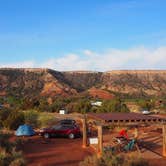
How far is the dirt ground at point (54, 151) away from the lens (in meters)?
17.6

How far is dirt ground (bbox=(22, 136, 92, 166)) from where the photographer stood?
17588mm

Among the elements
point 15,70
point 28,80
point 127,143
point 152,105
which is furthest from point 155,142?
point 15,70

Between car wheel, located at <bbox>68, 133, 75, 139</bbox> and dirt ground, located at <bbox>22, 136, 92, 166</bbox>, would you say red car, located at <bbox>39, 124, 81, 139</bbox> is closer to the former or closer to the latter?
car wheel, located at <bbox>68, 133, 75, 139</bbox>

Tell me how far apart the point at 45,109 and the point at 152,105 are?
1865cm

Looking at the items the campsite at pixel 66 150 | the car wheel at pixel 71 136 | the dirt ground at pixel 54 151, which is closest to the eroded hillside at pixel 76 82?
the car wheel at pixel 71 136

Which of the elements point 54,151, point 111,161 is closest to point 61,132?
point 54,151

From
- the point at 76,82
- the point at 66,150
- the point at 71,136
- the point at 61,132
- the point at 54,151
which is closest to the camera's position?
Answer: the point at 54,151

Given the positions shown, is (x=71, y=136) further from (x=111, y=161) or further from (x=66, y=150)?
(x=111, y=161)

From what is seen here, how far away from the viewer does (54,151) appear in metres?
21.0

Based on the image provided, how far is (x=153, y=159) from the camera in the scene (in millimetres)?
18156

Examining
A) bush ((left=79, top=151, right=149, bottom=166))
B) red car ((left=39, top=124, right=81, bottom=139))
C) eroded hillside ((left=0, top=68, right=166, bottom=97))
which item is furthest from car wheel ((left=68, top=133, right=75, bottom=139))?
eroded hillside ((left=0, top=68, right=166, bottom=97))

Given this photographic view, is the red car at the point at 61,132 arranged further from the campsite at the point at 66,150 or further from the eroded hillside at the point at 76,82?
the eroded hillside at the point at 76,82

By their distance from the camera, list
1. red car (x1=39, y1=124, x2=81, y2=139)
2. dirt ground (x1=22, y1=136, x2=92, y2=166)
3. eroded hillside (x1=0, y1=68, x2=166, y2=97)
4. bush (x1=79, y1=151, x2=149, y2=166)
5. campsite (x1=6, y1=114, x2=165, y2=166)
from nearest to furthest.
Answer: bush (x1=79, y1=151, x2=149, y2=166) < dirt ground (x1=22, y1=136, x2=92, y2=166) < campsite (x1=6, y1=114, x2=165, y2=166) < red car (x1=39, y1=124, x2=81, y2=139) < eroded hillside (x1=0, y1=68, x2=166, y2=97)

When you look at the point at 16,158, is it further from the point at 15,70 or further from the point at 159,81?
the point at 159,81
